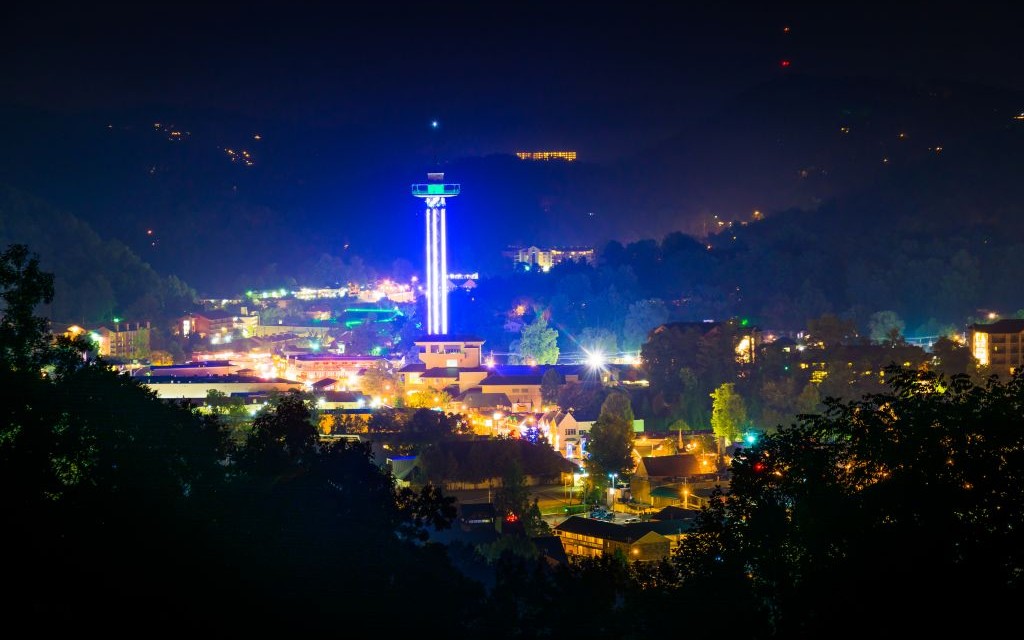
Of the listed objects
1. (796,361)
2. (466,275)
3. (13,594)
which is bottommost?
(13,594)

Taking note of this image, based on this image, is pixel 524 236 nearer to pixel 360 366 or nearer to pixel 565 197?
pixel 565 197

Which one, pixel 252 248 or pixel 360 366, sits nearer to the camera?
pixel 360 366

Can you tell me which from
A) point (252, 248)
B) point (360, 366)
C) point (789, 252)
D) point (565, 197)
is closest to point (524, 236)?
point (565, 197)

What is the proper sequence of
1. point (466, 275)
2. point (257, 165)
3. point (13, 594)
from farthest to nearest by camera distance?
1. point (257, 165)
2. point (466, 275)
3. point (13, 594)

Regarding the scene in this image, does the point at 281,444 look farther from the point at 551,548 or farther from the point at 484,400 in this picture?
the point at 484,400

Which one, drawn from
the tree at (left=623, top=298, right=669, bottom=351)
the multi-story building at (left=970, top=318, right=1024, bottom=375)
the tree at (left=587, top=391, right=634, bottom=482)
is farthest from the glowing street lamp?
the tree at (left=623, top=298, right=669, bottom=351)

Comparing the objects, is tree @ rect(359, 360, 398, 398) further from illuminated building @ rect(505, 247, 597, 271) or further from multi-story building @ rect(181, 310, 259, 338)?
illuminated building @ rect(505, 247, 597, 271)

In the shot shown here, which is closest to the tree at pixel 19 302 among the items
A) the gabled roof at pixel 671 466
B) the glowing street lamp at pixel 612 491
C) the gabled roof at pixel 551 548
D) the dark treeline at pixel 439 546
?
the dark treeline at pixel 439 546
